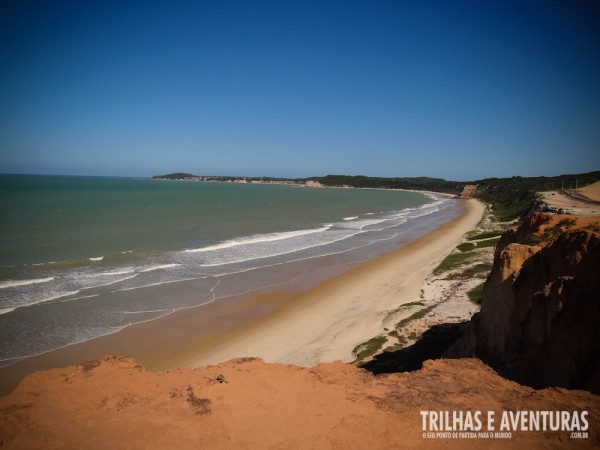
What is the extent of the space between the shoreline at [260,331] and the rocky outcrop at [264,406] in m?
6.12

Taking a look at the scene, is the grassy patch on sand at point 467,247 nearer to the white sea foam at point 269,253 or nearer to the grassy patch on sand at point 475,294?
the grassy patch on sand at point 475,294

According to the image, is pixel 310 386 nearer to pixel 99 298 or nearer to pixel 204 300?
pixel 204 300

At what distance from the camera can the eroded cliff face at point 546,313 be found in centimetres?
554

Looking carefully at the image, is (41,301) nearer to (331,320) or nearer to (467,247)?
(331,320)

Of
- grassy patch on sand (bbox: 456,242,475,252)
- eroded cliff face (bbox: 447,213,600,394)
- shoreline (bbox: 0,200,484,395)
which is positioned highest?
eroded cliff face (bbox: 447,213,600,394)

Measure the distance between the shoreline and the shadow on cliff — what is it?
143cm

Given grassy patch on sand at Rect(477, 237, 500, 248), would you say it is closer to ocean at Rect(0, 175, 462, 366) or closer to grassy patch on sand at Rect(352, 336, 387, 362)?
ocean at Rect(0, 175, 462, 366)

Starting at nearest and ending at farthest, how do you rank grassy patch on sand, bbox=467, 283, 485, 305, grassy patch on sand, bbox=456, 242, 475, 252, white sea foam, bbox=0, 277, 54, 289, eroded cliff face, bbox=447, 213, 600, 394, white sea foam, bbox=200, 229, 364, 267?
eroded cliff face, bbox=447, 213, 600, 394, grassy patch on sand, bbox=467, 283, 485, 305, white sea foam, bbox=0, 277, 54, 289, white sea foam, bbox=200, 229, 364, 267, grassy patch on sand, bbox=456, 242, 475, 252

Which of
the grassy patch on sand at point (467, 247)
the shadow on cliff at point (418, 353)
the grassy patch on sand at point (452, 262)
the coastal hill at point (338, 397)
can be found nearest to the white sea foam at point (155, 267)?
the coastal hill at point (338, 397)

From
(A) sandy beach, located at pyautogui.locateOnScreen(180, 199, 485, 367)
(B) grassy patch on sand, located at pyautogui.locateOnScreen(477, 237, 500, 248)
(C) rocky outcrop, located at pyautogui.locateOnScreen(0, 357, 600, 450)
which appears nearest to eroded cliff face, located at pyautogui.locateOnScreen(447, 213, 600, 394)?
(C) rocky outcrop, located at pyautogui.locateOnScreen(0, 357, 600, 450)

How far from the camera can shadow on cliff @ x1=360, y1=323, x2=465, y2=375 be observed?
426 inches

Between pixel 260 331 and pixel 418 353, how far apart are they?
704 cm

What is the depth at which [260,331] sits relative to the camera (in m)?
15.1

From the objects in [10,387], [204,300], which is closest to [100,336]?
[10,387]
